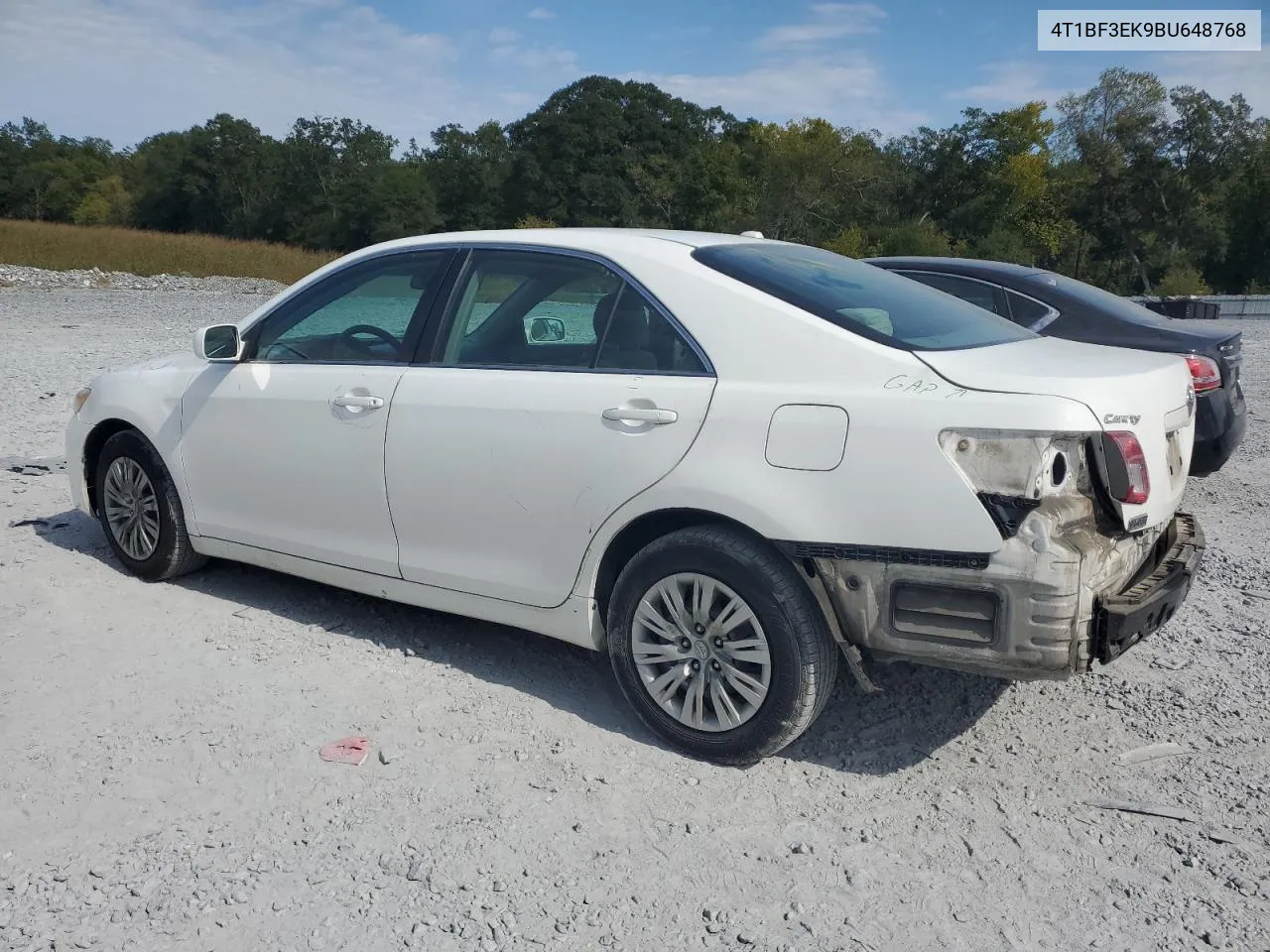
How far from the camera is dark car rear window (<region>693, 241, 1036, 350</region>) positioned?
3.60m

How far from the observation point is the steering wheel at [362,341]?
178 inches

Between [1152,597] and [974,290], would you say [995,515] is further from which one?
[974,290]

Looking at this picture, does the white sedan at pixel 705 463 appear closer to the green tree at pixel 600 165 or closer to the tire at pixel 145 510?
the tire at pixel 145 510

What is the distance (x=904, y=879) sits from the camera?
9.93ft

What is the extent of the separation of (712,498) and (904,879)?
121cm

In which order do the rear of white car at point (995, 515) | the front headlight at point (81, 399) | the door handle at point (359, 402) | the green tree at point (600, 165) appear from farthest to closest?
1. the green tree at point (600, 165)
2. the front headlight at point (81, 399)
3. the door handle at point (359, 402)
4. the rear of white car at point (995, 515)

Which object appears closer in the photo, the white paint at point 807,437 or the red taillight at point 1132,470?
the red taillight at point 1132,470

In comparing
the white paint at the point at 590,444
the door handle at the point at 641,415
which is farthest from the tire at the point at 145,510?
the door handle at the point at 641,415

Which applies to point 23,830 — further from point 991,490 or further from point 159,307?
point 159,307

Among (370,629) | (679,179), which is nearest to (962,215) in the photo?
(679,179)

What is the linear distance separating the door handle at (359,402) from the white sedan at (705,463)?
0.04 feet

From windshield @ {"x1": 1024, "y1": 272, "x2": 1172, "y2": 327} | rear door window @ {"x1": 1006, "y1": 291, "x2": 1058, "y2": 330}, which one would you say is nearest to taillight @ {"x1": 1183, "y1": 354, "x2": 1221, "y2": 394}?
windshield @ {"x1": 1024, "y1": 272, "x2": 1172, "y2": 327}

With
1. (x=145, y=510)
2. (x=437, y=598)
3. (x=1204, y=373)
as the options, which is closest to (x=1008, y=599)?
(x=437, y=598)

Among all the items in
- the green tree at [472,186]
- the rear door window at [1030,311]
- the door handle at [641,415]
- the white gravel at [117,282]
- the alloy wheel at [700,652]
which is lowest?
the alloy wheel at [700,652]
